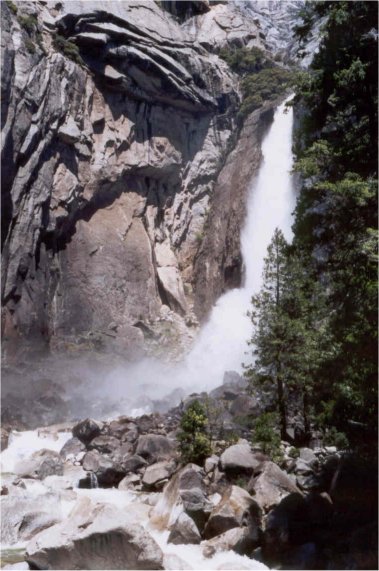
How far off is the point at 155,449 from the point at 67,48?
3375cm

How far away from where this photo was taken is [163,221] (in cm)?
4772

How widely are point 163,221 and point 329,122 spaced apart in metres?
36.9

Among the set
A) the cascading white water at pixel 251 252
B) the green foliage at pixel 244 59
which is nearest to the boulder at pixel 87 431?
the cascading white water at pixel 251 252

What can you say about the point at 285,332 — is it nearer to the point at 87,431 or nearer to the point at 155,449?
the point at 155,449

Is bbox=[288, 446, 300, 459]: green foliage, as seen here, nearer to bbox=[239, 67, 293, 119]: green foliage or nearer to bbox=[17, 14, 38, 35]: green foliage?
bbox=[17, 14, 38, 35]: green foliage

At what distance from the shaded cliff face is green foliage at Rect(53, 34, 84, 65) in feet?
0.50

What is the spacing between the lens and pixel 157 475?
57.6 feet

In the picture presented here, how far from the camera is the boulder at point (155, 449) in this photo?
64.9 feet

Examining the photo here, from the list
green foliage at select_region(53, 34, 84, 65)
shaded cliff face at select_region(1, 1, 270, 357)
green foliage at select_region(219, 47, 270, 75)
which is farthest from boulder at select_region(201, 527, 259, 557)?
green foliage at select_region(219, 47, 270, 75)

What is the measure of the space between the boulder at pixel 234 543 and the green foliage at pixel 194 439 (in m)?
4.79

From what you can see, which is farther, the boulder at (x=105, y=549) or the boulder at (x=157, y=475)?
the boulder at (x=157, y=475)

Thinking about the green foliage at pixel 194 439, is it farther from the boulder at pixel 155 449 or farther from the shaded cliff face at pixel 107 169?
the shaded cliff face at pixel 107 169

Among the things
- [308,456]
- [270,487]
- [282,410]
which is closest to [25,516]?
[270,487]

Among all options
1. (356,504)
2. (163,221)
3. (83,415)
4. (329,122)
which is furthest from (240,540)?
(163,221)
